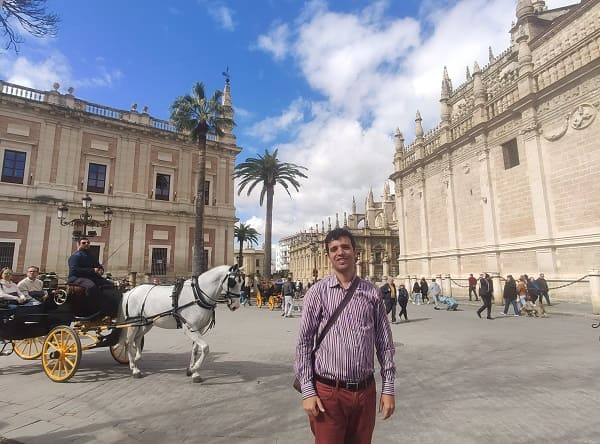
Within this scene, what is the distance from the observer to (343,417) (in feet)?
6.56

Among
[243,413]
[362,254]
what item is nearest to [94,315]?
[243,413]

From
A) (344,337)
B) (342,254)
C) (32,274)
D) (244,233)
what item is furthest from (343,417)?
(244,233)

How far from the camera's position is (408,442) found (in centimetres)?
326

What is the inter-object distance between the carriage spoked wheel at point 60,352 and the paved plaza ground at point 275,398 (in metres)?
0.17

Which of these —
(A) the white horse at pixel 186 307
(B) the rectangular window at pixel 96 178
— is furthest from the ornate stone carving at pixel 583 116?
(B) the rectangular window at pixel 96 178

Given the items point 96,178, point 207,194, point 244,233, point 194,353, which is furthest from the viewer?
point 244,233

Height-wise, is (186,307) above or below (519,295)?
above

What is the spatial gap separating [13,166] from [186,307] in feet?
81.2

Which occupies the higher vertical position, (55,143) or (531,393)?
(55,143)

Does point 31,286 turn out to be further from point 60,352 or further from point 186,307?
point 186,307

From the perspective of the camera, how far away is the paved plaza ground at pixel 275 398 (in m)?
3.44

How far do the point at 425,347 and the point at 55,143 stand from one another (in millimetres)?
27032

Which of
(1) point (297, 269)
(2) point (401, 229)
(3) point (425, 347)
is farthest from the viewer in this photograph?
(1) point (297, 269)

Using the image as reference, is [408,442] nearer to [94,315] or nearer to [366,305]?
[366,305]
